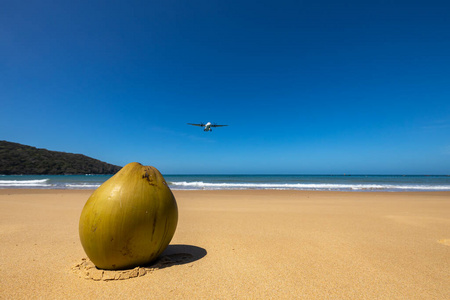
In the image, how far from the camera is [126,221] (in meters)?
2.37

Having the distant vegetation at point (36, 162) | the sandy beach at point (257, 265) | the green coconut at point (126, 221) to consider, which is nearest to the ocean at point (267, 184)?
the sandy beach at point (257, 265)

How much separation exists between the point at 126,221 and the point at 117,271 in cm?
69

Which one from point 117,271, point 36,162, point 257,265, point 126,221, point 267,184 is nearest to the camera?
point 126,221

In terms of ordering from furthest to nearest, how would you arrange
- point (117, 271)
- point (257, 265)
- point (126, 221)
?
point (257, 265) < point (117, 271) < point (126, 221)

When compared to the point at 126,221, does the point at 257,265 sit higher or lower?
lower

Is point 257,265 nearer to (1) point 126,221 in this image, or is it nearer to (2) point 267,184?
(1) point 126,221

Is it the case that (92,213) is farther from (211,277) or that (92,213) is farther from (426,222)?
(426,222)

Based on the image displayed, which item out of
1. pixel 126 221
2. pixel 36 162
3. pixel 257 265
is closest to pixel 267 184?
pixel 257 265

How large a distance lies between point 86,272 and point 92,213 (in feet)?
2.54

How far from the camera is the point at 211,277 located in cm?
260

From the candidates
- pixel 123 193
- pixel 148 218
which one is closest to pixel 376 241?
pixel 148 218

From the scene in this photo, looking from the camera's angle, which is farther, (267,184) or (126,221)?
(267,184)

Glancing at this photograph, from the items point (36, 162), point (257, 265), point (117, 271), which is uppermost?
point (36, 162)

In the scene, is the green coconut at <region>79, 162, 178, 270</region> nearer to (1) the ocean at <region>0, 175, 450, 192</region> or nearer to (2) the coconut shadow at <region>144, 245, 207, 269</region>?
(2) the coconut shadow at <region>144, 245, 207, 269</region>
